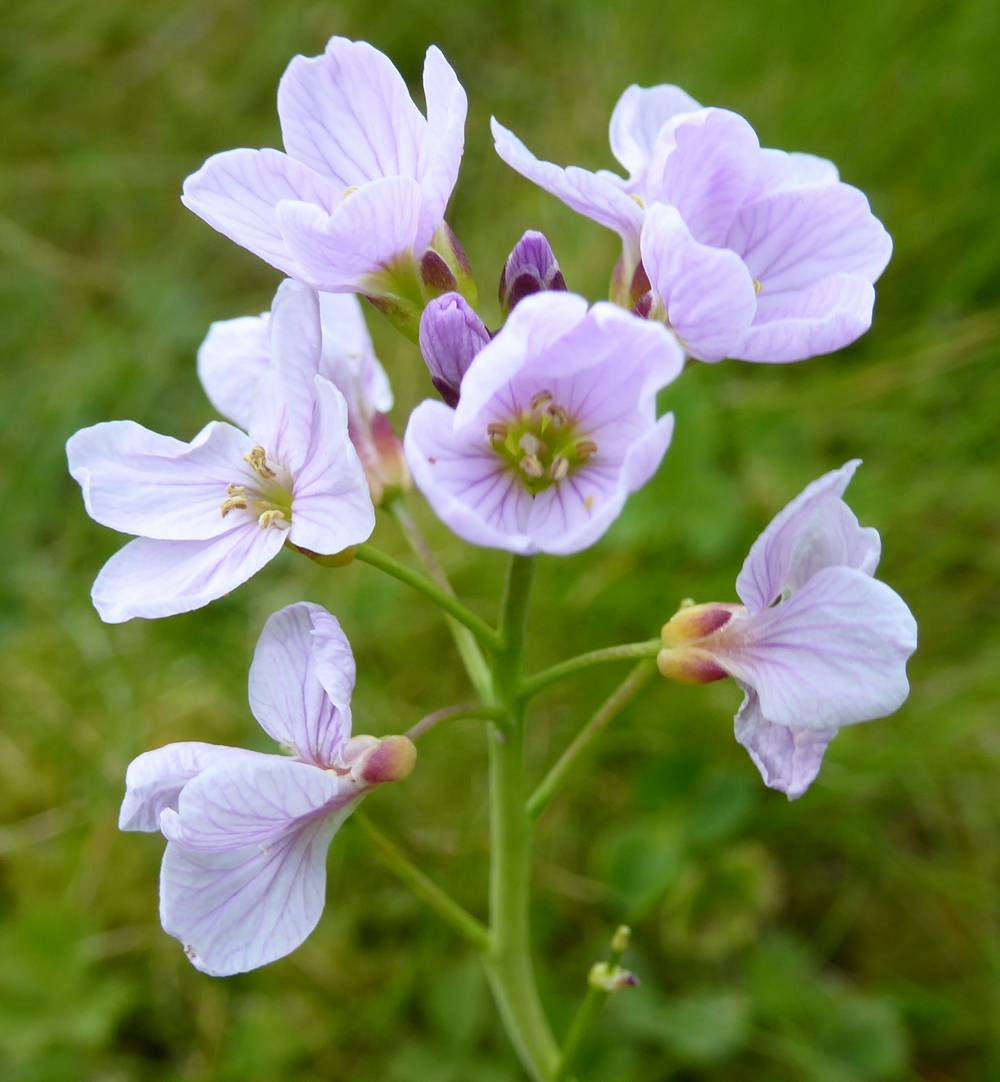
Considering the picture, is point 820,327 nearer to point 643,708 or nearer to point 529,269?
point 529,269

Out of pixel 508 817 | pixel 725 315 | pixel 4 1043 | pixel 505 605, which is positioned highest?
pixel 725 315

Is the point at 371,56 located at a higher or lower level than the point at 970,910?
higher

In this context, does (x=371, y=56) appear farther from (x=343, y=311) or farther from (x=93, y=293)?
(x=93, y=293)

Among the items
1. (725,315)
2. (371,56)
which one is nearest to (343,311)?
(371,56)

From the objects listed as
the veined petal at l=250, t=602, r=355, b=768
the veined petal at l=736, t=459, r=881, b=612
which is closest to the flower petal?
the veined petal at l=736, t=459, r=881, b=612

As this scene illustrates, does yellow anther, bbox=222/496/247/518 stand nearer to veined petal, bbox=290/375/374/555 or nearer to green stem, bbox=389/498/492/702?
veined petal, bbox=290/375/374/555

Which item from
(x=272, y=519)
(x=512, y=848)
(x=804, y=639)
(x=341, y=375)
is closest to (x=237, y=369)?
(x=341, y=375)

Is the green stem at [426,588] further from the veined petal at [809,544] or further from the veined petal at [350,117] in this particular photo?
the veined petal at [350,117]
